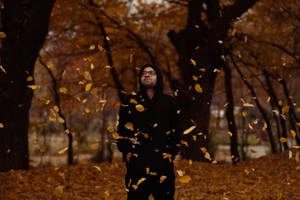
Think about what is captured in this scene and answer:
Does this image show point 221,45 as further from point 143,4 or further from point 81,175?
point 81,175

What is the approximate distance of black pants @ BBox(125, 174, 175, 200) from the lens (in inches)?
126

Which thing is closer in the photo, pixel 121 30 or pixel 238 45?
pixel 238 45

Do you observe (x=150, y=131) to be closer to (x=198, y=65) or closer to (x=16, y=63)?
(x=16, y=63)

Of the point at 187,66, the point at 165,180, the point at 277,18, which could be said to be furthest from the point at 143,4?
the point at 165,180

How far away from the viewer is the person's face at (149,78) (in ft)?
10.7

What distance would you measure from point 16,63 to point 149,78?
3.66 meters

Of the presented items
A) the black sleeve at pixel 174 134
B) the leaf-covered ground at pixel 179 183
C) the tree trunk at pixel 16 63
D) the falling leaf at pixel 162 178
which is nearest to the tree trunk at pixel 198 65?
the leaf-covered ground at pixel 179 183

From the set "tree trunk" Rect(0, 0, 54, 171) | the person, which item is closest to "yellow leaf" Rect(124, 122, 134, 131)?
the person

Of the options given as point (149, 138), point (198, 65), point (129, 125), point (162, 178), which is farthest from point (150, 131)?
point (198, 65)

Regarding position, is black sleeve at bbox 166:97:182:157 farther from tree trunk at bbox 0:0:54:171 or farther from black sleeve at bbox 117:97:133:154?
tree trunk at bbox 0:0:54:171

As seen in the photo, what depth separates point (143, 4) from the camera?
375 inches

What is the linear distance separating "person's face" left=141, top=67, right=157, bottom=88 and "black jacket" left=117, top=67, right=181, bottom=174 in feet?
0.20

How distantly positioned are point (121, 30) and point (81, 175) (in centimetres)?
490

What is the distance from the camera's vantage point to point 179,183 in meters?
5.97
